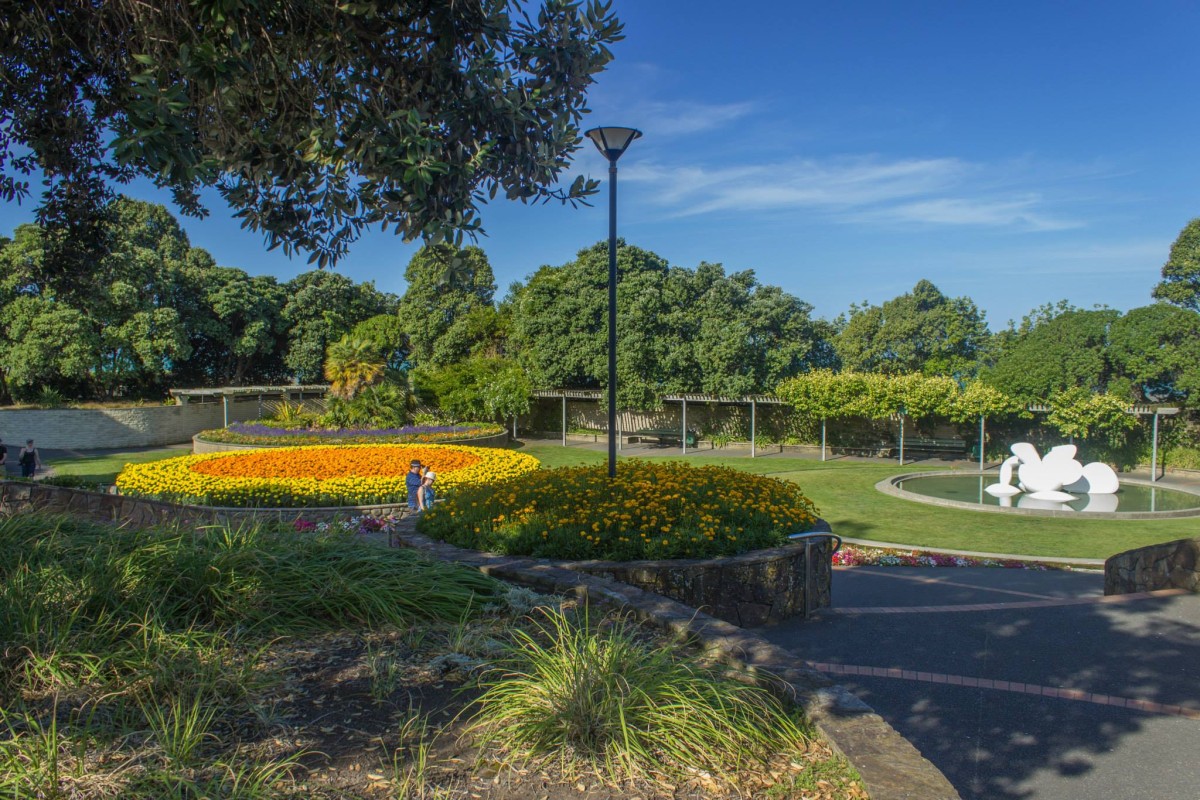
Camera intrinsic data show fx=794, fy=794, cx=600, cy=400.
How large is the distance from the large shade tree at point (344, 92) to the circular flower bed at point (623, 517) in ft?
9.65

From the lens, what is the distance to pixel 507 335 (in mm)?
33656

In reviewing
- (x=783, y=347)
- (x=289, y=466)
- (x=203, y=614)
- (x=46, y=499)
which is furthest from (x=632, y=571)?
(x=783, y=347)

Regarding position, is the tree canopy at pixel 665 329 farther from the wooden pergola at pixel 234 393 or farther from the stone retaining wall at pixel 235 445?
the wooden pergola at pixel 234 393

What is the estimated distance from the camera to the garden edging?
2.53 m

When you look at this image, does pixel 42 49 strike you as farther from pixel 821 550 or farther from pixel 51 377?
pixel 51 377

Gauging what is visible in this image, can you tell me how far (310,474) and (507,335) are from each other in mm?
20603

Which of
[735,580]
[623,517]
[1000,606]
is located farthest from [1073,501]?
[623,517]

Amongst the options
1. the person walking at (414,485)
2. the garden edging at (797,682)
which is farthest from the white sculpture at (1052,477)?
the garden edging at (797,682)

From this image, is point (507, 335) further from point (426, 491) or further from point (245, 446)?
point (426, 491)

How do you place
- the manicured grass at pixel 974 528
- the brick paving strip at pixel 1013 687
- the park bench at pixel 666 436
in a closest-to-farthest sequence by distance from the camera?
the brick paving strip at pixel 1013 687 < the manicured grass at pixel 974 528 < the park bench at pixel 666 436

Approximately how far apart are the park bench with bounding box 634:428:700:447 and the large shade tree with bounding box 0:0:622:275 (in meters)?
22.1

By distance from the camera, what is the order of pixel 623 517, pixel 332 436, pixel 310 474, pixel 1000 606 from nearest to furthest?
1. pixel 623 517
2. pixel 1000 606
3. pixel 310 474
4. pixel 332 436

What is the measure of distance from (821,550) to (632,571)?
1.96 m

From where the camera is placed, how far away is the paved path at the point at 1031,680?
3838mm
